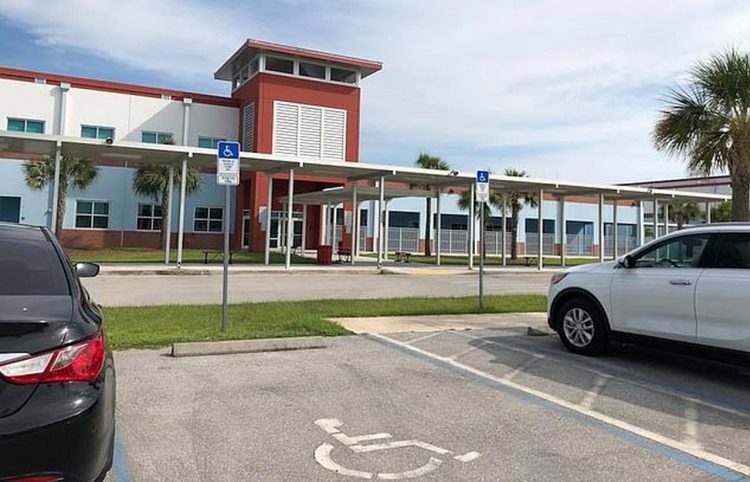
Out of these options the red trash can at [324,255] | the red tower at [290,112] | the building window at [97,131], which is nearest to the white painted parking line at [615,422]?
the red trash can at [324,255]

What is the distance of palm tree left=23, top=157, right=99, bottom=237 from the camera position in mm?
32438

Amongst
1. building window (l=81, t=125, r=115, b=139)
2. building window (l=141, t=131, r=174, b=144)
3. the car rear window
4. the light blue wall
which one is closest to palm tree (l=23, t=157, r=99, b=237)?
the light blue wall

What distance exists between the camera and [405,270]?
1033 inches

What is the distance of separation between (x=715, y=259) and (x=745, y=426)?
6.77ft

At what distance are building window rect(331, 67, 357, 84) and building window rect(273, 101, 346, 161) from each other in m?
2.41

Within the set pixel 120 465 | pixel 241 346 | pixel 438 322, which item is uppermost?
Answer: pixel 438 322

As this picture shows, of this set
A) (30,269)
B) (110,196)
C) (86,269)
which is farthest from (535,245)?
(30,269)

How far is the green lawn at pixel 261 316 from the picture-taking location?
8.55 metres

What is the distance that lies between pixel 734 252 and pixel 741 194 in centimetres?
576

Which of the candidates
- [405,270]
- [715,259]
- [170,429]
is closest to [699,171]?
[715,259]

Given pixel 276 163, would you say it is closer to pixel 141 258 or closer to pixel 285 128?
pixel 141 258

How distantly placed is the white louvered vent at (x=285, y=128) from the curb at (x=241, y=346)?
30255 millimetres

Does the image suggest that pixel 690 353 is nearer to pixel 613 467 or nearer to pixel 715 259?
pixel 715 259

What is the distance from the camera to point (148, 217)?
37938 mm
